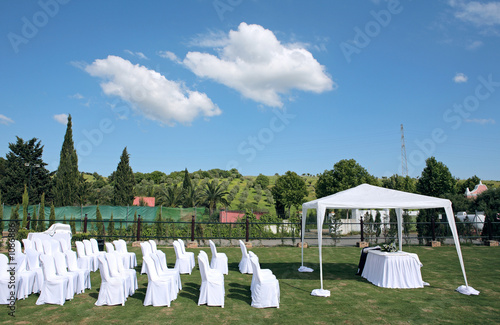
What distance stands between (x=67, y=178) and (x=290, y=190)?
1104 inches

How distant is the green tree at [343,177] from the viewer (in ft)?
133

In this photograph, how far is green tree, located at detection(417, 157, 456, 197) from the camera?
38.6 meters

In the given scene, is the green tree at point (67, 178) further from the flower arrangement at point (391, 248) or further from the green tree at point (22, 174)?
the flower arrangement at point (391, 248)

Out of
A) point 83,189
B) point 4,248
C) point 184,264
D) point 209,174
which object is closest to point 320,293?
point 184,264

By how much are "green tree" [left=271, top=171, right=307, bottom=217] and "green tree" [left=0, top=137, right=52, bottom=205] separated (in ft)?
100

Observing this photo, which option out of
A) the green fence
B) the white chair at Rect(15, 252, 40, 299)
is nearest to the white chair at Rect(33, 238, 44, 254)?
the white chair at Rect(15, 252, 40, 299)

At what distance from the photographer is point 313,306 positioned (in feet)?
22.9

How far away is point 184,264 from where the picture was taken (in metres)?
10.3

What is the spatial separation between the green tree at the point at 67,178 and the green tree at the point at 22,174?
4.10 meters

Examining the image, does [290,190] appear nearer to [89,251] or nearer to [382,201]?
[89,251]

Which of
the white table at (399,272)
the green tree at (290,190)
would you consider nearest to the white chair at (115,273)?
the white table at (399,272)

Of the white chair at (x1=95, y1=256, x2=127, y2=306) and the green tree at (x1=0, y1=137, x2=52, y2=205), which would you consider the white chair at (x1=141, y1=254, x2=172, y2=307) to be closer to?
the white chair at (x1=95, y1=256, x2=127, y2=306)

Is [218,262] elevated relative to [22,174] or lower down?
lower down

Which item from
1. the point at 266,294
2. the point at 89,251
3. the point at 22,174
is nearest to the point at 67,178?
the point at 22,174
